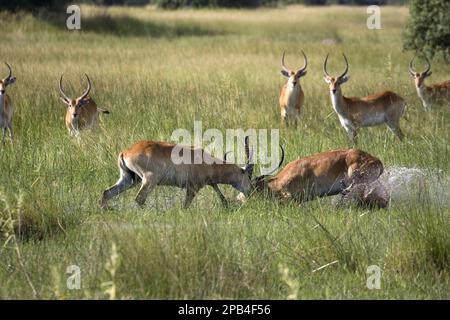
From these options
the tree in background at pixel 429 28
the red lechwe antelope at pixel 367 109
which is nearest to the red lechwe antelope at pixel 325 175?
the red lechwe antelope at pixel 367 109

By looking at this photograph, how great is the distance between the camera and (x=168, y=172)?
766 cm

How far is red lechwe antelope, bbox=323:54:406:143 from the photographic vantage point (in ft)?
38.5

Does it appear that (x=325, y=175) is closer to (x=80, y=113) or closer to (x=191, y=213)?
(x=191, y=213)

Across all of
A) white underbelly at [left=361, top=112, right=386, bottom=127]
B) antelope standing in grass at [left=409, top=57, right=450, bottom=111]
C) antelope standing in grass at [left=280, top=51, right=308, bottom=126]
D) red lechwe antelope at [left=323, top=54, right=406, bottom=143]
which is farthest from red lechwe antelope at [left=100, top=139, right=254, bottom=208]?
antelope standing in grass at [left=409, top=57, right=450, bottom=111]

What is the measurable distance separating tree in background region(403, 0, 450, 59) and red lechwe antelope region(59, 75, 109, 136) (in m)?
10.7

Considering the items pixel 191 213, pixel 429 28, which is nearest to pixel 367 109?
pixel 191 213

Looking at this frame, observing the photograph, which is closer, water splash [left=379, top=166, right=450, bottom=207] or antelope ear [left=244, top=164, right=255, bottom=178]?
water splash [left=379, top=166, right=450, bottom=207]

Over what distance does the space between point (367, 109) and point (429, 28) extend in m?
8.63

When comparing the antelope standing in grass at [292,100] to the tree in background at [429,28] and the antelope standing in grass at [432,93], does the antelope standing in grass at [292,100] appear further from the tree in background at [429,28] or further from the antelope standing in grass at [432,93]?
the tree in background at [429,28]

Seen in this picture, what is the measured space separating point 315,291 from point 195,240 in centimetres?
82

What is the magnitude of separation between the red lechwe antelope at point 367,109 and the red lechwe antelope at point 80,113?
3.08m

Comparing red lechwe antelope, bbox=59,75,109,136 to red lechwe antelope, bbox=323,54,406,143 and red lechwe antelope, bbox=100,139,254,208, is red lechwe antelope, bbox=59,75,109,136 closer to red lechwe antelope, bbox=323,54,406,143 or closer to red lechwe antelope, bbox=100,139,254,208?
red lechwe antelope, bbox=100,139,254,208

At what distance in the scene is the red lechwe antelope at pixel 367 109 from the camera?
11.7 m

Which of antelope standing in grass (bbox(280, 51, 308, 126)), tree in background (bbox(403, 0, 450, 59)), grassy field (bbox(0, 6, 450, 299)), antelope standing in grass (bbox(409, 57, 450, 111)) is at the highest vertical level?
tree in background (bbox(403, 0, 450, 59))
